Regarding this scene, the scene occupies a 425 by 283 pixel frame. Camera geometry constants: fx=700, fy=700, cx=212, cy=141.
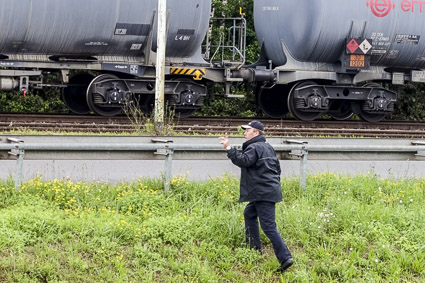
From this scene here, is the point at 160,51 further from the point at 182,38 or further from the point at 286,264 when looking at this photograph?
the point at 286,264

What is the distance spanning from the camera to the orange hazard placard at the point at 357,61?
1793 cm

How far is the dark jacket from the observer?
6973 mm

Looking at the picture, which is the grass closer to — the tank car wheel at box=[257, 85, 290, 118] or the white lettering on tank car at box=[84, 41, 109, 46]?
the white lettering on tank car at box=[84, 41, 109, 46]

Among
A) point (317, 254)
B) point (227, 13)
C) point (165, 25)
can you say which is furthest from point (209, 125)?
point (317, 254)

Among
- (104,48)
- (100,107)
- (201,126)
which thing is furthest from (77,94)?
(201,126)

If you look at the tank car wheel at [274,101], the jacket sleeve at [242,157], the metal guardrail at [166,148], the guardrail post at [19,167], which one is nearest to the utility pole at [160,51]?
the tank car wheel at [274,101]

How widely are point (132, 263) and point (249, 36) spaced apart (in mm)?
16882

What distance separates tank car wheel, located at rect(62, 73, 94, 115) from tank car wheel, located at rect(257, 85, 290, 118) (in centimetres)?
486

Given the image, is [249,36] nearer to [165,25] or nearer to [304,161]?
[165,25]

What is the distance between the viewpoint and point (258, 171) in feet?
23.2

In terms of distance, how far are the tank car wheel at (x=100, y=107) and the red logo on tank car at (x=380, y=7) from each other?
6769 millimetres

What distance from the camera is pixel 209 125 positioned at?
1686 centimetres

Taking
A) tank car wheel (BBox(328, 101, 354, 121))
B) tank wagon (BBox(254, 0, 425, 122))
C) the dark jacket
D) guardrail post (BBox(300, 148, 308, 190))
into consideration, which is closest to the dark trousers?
the dark jacket

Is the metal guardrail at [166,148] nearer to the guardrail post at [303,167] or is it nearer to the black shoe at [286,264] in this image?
the guardrail post at [303,167]
